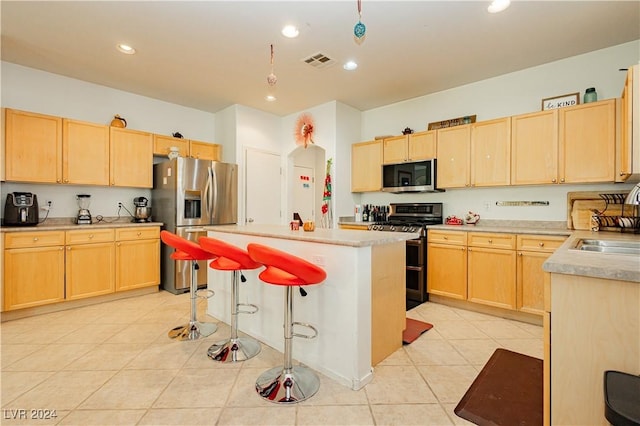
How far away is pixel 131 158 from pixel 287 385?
12.2ft

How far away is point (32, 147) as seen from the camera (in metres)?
3.30

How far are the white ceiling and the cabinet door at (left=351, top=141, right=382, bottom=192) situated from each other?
2.96ft

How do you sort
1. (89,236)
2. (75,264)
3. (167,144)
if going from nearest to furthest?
(75,264), (89,236), (167,144)

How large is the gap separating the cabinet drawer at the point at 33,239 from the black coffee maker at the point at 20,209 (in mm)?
261

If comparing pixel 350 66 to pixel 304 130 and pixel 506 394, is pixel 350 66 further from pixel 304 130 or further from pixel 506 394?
pixel 506 394

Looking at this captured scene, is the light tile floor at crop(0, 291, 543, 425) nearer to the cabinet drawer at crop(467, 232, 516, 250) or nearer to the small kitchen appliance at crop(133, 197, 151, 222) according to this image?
the cabinet drawer at crop(467, 232, 516, 250)

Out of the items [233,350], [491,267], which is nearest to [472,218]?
[491,267]

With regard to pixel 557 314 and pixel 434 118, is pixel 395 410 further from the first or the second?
pixel 434 118

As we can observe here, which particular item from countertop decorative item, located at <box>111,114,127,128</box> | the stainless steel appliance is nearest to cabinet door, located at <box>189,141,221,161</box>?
countertop decorative item, located at <box>111,114,127,128</box>

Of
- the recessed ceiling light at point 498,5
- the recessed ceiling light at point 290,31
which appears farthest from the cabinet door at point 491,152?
the recessed ceiling light at point 290,31

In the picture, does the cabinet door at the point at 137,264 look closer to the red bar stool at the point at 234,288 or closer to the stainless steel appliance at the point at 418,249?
the red bar stool at the point at 234,288

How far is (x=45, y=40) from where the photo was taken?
9.58ft

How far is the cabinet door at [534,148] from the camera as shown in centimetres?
310

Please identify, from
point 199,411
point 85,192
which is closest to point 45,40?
point 85,192
